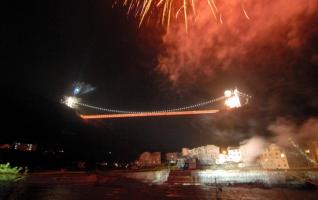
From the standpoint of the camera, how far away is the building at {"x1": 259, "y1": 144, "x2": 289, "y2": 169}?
38906 mm

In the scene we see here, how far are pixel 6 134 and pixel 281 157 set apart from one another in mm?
45119

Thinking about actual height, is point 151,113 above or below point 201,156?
above

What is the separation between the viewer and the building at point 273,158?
38906mm

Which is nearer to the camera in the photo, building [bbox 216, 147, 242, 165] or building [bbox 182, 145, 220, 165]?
building [bbox 216, 147, 242, 165]

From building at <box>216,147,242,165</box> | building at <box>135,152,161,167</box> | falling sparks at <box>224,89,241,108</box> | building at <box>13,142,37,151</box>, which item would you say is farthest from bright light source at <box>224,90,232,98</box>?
building at <box>13,142,37,151</box>

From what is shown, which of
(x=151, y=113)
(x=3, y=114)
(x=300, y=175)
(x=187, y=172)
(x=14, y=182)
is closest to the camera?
(x=14, y=182)

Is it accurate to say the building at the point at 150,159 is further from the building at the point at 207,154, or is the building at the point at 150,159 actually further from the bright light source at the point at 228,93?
the bright light source at the point at 228,93

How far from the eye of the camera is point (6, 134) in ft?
138

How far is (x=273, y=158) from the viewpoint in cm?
4034

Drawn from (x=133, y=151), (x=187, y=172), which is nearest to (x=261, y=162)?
(x=187, y=172)

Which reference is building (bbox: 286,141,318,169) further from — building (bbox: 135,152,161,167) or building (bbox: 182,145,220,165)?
building (bbox: 135,152,161,167)

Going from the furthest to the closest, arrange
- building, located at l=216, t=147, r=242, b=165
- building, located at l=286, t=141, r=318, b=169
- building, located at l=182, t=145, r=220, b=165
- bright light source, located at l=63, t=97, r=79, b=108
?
bright light source, located at l=63, t=97, r=79, b=108 → building, located at l=182, t=145, r=220, b=165 → building, located at l=216, t=147, r=242, b=165 → building, located at l=286, t=141, r=318, b=169

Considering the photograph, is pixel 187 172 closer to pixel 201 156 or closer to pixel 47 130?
pixel 201 156

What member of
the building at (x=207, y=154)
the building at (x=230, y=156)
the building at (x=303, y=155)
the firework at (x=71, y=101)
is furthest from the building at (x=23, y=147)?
the building at (x=303, y=155)
